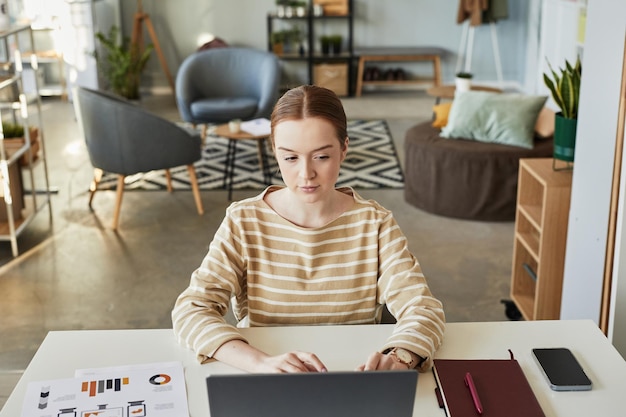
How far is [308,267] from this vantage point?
6.68ft

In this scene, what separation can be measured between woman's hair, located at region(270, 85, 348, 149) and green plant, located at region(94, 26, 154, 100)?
6.63 meters

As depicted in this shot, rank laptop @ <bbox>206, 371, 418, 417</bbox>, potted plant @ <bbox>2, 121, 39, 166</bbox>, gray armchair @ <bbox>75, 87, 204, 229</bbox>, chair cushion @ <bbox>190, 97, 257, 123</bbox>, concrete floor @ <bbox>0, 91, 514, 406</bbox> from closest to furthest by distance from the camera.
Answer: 1. laptop @ <bbox>206, 371, 418, 417</bbox>
2. concrete floor @ <bbox>0, 91, 514, 406</bbox>
3. potted plant @ <bbox>2, 121, 39, 166</bbox>
4. gray armchair @ <bbox>75, 87, 204, 229</bbox>
5. chair cushion @ <bbox>190, 97, 257, 123</bbox>

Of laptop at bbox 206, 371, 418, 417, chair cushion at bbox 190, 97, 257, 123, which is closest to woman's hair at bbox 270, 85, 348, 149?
laptop at bbox 206, 371, 418, 417

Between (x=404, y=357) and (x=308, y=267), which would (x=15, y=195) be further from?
(x=404, y=357)

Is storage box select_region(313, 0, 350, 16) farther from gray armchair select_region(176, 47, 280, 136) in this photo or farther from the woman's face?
the woman's face

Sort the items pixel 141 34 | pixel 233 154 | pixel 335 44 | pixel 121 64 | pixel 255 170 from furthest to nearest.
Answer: pixel 335 44 < pixel 141 34 < pixel 121 64 < pixel 255 170 < pixel 233 154

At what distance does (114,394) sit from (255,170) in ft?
15.3

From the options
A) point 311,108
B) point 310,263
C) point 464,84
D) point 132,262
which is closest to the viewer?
point 311,108

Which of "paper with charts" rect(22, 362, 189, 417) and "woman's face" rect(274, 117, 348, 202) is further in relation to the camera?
"woman's face" rect(274, 117, 348, 202)

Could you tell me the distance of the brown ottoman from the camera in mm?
5078

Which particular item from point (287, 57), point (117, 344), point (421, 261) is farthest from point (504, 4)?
point (117, 344)

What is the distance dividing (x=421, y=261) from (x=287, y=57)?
468 cm

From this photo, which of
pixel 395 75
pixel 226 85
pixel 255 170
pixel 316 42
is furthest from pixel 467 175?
pixel 316 42

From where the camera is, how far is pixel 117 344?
1906 millimetres
